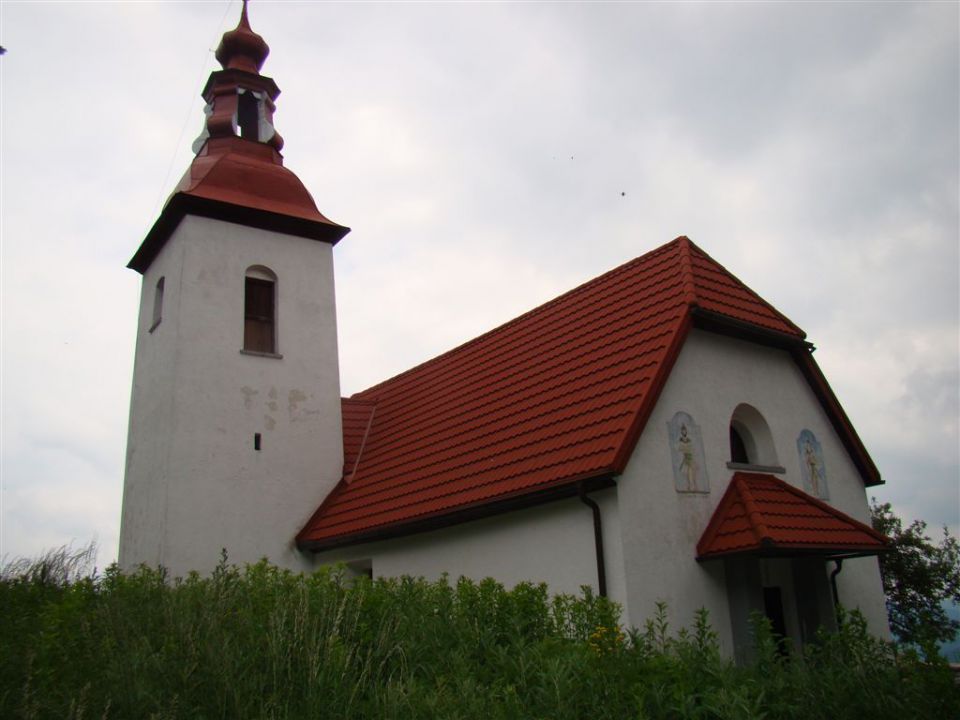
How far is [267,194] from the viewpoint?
685 inches

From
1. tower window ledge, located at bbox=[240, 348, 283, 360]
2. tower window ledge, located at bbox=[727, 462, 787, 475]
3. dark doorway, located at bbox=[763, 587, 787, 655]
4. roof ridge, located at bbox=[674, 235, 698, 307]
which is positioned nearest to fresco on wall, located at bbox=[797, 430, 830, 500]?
tower window ledge, located at bbox=[727, 462, 787, 475]

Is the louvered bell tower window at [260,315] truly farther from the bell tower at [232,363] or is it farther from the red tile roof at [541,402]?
the red tile roof at [541,402]

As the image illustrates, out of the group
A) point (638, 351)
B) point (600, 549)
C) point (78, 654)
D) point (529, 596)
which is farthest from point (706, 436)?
point (78, 654)

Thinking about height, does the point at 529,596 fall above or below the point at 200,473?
below

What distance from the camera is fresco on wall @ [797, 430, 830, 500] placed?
43.1 ft

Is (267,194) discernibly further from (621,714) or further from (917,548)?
(917,548)

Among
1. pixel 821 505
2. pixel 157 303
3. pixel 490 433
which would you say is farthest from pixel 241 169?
pixel 821 505

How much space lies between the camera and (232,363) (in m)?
16.1

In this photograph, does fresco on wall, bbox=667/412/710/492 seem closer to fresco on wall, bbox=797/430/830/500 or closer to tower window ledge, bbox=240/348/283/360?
fresco on wall, bbox=797/430/830/500

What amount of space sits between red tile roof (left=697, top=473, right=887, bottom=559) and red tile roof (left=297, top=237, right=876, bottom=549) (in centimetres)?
180

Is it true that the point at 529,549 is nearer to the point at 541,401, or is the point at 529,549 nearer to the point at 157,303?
the point at 541,401

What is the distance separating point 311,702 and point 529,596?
2.96 meters

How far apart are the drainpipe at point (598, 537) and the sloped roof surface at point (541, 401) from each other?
302mm

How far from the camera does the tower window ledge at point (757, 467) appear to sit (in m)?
11.9
